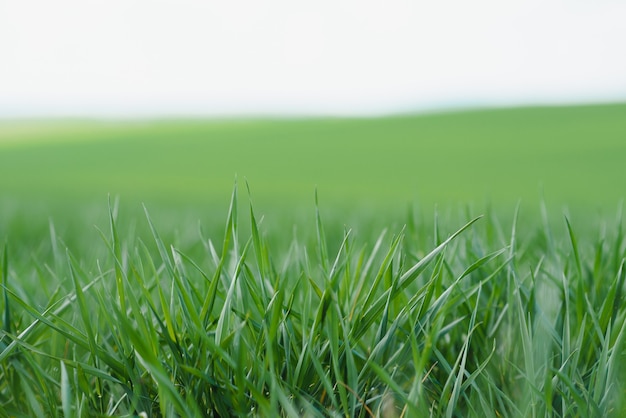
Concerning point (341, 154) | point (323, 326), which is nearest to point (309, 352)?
point (323, 326)

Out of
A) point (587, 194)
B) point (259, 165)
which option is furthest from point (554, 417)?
point (259, 165)

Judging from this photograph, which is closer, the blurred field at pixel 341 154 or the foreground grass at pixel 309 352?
the foreground grass at pixel 309 352

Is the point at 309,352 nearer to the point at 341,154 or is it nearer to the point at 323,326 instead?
the point at 323,326

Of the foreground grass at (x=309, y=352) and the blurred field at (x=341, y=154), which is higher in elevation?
the foreground grass at (x=309, y=352)

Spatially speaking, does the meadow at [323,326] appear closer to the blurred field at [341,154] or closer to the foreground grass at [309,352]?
the foreground grass at [309,352]

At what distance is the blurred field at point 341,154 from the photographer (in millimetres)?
13648

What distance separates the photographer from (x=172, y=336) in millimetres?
713

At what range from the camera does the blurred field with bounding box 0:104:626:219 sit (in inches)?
537

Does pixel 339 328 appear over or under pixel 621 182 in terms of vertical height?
over

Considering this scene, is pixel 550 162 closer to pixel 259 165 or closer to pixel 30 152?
pixel 259 165

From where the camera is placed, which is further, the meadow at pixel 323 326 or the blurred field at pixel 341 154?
the blurred field at pixel 341 154

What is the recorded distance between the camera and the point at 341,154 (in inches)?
685

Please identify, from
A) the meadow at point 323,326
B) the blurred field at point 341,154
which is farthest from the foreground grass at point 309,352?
the blurred field at point 341,154

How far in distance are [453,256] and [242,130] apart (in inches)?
843
